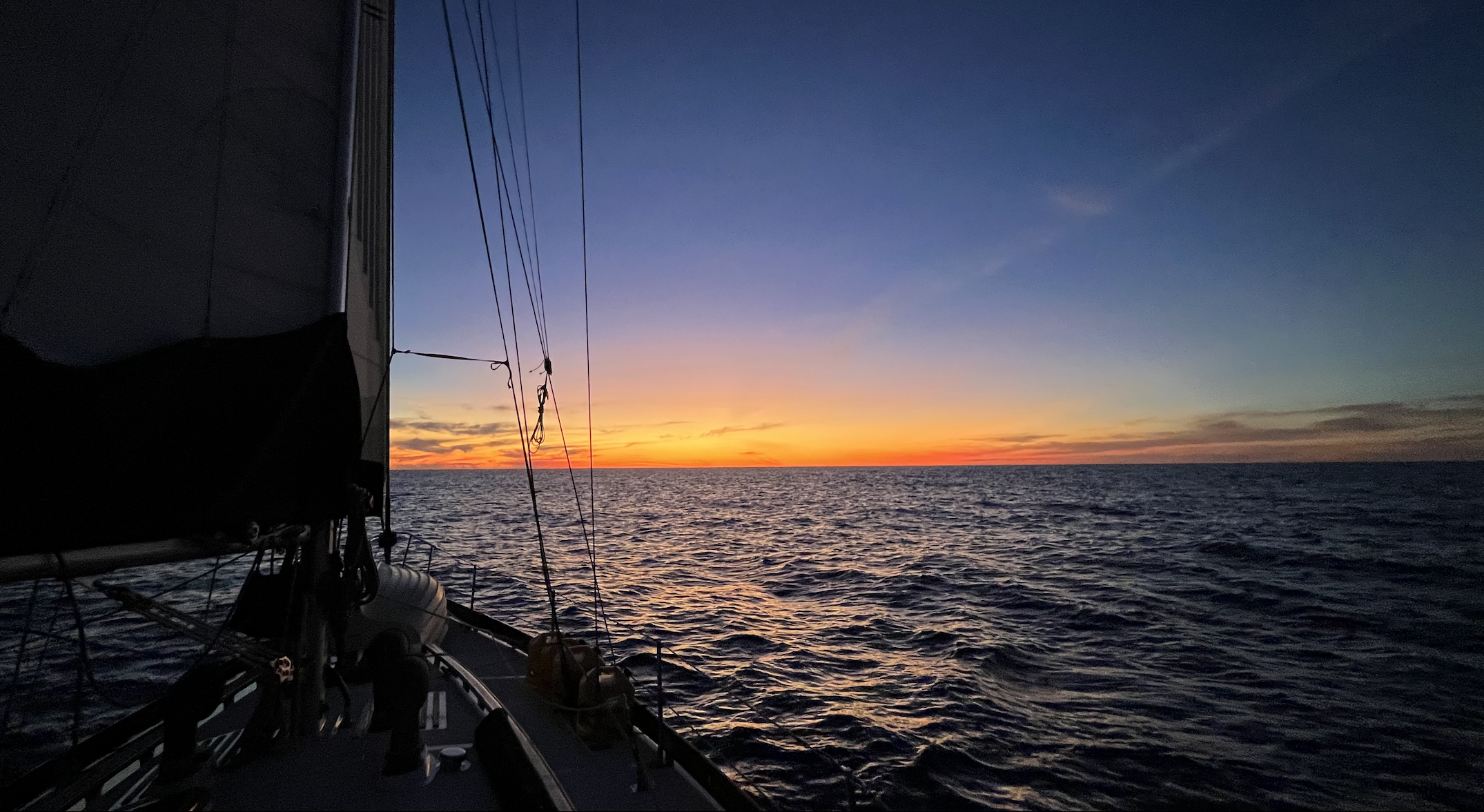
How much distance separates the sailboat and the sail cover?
1 centimetres

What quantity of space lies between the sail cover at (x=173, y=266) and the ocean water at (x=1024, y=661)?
1.07 metres

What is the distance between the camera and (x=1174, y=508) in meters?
58.3

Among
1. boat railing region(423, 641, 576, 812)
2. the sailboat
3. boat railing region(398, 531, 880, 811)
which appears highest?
the sailboat

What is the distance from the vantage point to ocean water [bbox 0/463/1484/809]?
877 centimetres

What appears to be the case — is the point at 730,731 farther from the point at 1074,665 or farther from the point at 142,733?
the point at 1074,665

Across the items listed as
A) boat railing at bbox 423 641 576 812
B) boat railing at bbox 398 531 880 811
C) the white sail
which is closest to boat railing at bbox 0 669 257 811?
boat railing at bbox 423 641 576 812

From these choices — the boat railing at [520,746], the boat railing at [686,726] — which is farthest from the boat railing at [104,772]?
the boat railing at [686,726]

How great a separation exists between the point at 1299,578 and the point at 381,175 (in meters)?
31.3

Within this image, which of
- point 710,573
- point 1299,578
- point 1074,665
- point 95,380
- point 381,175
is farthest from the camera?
point 710,573

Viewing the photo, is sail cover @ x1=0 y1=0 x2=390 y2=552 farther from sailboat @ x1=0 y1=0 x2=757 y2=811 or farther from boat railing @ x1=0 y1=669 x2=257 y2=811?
boat railing @ x1=0 y1=669 x2=257 y2=811

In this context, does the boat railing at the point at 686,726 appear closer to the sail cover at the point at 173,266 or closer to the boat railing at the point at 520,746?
the boat railing at the point at 520,746

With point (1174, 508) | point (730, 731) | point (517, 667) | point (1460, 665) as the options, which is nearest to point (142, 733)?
point (517, 667)

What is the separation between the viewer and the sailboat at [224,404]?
10.6 ft

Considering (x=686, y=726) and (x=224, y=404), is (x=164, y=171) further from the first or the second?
(x=686, y=726)
